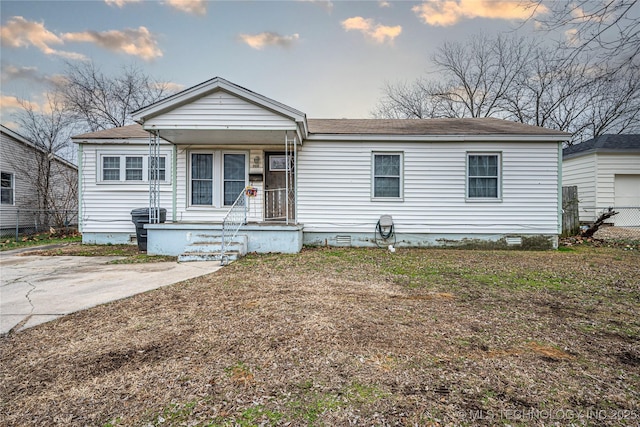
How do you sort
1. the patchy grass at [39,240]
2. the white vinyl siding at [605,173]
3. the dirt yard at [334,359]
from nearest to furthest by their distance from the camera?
the dirt yard at [334,359]
the patchy grass at [39,240]
the white vinyl siding at [605,173]

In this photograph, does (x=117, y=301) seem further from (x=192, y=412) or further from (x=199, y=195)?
(x=199, y=195)

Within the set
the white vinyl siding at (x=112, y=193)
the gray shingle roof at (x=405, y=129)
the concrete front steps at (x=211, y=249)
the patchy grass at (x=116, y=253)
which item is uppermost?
the gray shingle roof at (x=405, y=129)

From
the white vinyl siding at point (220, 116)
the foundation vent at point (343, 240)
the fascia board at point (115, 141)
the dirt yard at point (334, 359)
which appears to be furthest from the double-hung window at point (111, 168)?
A: the dirt yard at point (334, 359)

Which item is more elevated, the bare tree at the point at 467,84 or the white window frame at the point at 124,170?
the bare tree at the point at 467,84

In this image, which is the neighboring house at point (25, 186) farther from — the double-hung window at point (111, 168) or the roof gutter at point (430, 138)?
the roof gutter at point (430, 138)

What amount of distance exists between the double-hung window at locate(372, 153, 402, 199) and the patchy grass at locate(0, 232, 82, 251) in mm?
10654

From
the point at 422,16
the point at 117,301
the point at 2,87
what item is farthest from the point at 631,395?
the point at 2,87

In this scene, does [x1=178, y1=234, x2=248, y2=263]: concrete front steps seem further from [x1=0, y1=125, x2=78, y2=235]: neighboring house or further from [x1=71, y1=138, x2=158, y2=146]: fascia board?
[x1=0, y1=125, x2=78, y2=235]: neighboring house

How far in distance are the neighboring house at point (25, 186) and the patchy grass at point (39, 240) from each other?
1.09 m

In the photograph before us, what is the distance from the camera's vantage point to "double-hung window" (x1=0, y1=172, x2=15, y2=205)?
13359 millimetres

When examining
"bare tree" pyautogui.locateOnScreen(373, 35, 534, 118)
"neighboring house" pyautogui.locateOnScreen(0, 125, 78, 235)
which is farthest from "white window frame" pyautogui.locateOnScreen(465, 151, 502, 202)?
"neighboring house" pyautogui.locateOnScreen(0, 125, 78, 235)

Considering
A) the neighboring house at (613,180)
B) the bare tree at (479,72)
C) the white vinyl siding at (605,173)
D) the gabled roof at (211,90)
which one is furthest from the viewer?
the bare tree at (479,72)

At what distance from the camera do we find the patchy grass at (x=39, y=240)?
10.6 m

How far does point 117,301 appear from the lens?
4.20m
